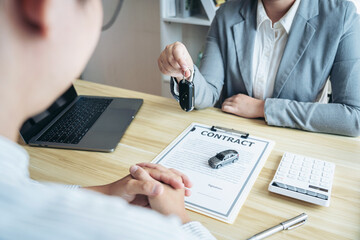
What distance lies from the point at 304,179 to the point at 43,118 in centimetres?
84

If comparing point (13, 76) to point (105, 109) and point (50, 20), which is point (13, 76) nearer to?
point (50, 20)

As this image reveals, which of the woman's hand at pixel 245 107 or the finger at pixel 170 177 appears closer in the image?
the finger at pixel 170 177

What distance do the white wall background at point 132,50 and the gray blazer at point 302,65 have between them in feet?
4.02

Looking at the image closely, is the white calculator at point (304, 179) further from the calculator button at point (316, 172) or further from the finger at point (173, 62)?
the finger at point (173, 62)

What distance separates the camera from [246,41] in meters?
1.37

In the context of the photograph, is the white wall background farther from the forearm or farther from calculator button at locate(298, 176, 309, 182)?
calculator button at locate(298, 176, 309, 182)

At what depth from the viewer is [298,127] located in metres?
1.07

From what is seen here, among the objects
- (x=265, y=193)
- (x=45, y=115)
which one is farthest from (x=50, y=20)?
(x=45, y=115)

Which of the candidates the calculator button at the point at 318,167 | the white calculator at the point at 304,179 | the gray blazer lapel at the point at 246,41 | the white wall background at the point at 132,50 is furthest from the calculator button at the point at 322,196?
the white wall background at the point at 132,50

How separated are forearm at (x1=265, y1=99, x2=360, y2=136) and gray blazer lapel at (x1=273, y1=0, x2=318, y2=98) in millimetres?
234

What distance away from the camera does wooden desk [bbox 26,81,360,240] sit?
0.67m

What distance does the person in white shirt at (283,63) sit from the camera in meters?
1.09

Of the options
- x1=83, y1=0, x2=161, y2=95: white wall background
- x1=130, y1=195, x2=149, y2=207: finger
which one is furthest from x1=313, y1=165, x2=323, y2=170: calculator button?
x1=83, y1=0, x2=161, y2=95: white wall background

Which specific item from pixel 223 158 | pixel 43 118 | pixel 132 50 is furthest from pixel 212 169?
pixel 132 50
